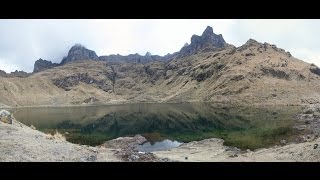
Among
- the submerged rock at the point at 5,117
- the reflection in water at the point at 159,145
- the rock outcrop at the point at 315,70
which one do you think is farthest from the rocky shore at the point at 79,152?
the rock outcrop at the point at 315,70

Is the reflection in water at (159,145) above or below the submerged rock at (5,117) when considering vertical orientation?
below

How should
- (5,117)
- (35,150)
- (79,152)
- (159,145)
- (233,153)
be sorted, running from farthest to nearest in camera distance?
(159,145) → (5,117) → (233,153) → (79,152) → (35,150)

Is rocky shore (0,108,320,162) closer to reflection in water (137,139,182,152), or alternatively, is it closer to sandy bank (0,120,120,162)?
sandy bank (0,120,120,162)

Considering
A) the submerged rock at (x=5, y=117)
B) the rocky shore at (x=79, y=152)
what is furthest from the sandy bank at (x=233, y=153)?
the submerged rock at (x=5, y=117)

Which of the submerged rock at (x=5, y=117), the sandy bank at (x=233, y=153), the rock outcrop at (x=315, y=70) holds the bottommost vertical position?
the sandy bank at (x=233, y=153)

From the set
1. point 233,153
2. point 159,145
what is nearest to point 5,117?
point 159,145

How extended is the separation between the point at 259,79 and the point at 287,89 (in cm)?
2607

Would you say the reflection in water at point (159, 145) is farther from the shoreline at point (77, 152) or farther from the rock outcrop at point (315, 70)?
the rock outcrop at point (315, 70)

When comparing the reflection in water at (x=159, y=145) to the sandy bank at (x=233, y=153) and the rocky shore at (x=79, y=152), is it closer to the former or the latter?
the sandy bank at (x=233, y=153)

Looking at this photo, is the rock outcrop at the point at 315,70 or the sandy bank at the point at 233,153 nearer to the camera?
the sandy bank at the point at 233,153

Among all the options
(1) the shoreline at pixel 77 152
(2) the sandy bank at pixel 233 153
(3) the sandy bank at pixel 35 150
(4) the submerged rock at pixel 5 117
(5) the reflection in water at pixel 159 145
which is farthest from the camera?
(5) the reflection in water at pixel 159 145

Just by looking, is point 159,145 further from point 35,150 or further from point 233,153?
point 35,150

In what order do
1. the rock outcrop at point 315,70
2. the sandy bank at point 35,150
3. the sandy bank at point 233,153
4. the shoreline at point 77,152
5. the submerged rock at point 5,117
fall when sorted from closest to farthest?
the sandy bank at point 35,150 → the shoreline at point 77,152 → the sandy bank at point 233,153 → the submerged rock at point 5,117 → the rock outcrop at point 315,70
